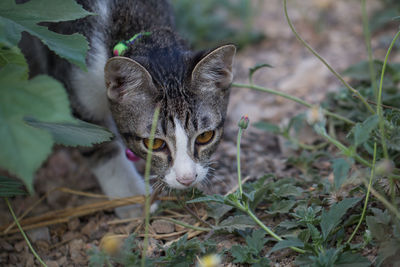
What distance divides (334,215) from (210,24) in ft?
9.86

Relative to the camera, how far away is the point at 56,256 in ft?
7.38

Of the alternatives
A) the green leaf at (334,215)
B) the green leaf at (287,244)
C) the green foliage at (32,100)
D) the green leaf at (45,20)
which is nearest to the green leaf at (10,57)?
the green foliage at (32,100)

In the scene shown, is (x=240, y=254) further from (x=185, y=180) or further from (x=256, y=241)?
(x=185, y=180)

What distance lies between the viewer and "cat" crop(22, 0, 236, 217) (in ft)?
6.89

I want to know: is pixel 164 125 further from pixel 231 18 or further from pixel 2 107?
pixel 231 18

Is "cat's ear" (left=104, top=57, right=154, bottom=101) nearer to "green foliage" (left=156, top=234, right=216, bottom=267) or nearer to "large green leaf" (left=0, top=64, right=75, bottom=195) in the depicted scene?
"large green leaf" (left=0, top=64, right=75, bottom=195)

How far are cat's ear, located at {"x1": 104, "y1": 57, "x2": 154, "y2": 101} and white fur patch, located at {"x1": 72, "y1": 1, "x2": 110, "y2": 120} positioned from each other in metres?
0.34

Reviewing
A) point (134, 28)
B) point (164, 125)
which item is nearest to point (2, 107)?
point (164, 125)

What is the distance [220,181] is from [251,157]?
1.24 feet

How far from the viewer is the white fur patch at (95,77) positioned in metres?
2.52

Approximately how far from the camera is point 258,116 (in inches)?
134

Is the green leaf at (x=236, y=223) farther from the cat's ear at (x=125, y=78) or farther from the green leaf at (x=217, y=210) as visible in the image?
the cat's ear at (x=125, y=78)

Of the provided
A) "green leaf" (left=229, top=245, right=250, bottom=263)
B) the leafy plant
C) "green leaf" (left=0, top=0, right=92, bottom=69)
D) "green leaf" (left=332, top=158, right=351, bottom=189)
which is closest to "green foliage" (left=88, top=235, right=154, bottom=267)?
the leafy plant

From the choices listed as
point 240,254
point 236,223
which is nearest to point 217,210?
point 236,223
